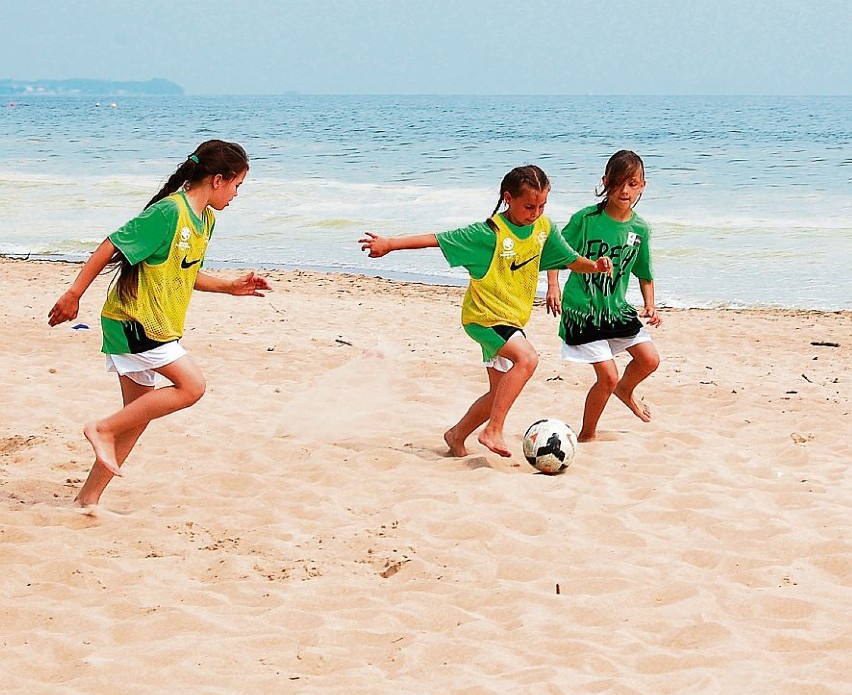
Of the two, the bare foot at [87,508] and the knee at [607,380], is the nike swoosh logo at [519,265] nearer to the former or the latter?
the knee at [607,380]

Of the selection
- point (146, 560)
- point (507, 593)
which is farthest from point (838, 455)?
point (146, 560)

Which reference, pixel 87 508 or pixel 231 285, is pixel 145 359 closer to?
pixel 231 285

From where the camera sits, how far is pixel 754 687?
3.17 m

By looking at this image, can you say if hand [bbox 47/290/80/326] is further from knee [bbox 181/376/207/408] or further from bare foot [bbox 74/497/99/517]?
bare foot [bbox 74/497/99/517]

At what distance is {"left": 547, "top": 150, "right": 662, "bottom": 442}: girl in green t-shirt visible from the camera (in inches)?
225

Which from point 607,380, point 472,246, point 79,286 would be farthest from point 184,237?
point 607,380

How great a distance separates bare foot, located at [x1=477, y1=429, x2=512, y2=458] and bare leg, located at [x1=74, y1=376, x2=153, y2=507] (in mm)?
1669

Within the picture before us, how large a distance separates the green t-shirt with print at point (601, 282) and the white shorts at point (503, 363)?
516mm

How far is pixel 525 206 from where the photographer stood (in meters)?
5.23

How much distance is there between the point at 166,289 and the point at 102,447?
71 cm

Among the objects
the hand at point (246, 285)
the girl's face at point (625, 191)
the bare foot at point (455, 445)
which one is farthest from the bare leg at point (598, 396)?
the hand at point (246, 285)

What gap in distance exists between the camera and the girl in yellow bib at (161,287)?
436 centimetres

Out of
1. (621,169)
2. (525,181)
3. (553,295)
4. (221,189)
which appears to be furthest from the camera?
(553,295)

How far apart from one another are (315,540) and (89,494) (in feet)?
3.56
